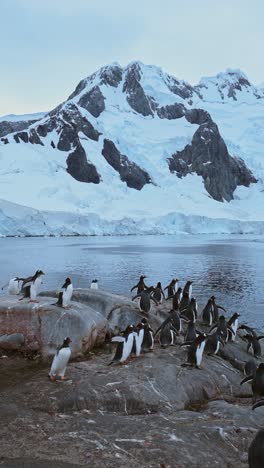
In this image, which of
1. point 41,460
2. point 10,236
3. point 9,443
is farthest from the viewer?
point 10,236

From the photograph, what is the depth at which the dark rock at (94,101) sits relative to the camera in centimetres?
18625

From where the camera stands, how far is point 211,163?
620ft

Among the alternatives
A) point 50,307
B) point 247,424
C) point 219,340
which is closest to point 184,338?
point 219,340

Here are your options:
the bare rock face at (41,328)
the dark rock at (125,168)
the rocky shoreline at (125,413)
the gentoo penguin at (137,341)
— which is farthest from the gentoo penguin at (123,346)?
the dark rock at (125,168)

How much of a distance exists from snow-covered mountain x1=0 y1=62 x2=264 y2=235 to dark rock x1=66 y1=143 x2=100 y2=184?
29 centimetres

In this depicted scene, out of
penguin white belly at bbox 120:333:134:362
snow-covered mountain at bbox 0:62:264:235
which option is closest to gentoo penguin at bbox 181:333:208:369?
penguin white belly at bbox 120:333:134:362

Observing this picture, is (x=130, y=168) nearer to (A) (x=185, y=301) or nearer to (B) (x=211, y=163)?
(B) (x=211, y=163)

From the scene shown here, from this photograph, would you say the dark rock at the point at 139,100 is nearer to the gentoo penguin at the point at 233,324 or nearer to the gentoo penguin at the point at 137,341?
the gentoo penguin at the point at 233,324

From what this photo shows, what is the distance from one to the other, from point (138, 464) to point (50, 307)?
20.5 ft

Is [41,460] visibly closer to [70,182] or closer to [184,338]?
[184,338]

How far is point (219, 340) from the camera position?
15.3m

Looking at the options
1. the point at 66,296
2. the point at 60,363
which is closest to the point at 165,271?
the point at 66,296

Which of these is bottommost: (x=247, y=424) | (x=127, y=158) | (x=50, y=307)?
(x=247, y=424)

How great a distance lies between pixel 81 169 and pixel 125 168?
16686 millimetres
